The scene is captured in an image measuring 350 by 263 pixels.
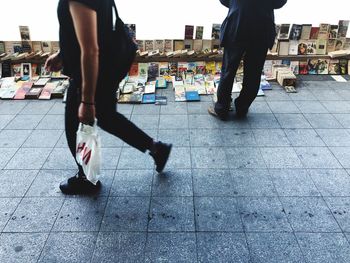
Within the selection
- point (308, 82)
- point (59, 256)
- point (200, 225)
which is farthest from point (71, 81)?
point (308, 82)

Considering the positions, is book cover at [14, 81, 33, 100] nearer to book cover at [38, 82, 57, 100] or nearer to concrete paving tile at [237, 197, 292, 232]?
book cover at [38, 82, 57, 100]

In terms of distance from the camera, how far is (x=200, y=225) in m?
1.48

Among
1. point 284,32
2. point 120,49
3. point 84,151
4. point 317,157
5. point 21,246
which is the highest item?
point 120,49

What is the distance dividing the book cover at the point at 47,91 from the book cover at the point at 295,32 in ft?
7.74

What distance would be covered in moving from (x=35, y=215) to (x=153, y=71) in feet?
6.72

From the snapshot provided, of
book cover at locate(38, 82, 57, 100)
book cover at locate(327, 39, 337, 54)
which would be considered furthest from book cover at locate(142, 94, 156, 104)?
book cover at locate(327, 39, 337, 54)

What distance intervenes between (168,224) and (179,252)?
0.55ft

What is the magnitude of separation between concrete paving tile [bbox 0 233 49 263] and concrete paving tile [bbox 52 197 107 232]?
9 cm

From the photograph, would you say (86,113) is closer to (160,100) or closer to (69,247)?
(69,247)

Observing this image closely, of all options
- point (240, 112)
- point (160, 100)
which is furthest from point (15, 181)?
point (240, 112)

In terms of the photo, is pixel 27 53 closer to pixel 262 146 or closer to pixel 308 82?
pixel 262 146

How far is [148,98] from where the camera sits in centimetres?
283

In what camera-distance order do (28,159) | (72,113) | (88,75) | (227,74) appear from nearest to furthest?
(88,75)
(72,113)
(28,159)
(227,74)

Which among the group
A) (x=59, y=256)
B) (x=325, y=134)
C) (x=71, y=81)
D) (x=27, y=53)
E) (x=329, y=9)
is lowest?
(x=59, y=256)
